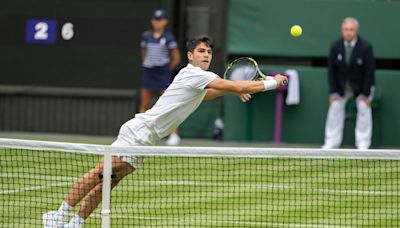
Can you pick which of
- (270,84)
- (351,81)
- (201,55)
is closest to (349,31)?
(351,81)

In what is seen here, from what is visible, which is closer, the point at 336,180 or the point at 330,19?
the point at 336,180

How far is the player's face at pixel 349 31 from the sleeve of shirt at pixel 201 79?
635 centimetres

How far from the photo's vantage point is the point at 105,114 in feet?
49.2

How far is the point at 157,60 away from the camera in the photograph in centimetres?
1436

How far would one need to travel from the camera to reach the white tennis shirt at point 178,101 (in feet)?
25.1

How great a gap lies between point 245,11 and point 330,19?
1.27m

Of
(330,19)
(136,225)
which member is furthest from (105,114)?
(136,225)

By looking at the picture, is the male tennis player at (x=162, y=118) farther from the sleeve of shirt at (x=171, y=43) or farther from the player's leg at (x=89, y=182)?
the sleeve of shirt at (x=171, y=43)

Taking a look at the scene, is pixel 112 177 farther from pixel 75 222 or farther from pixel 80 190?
pixel 75 222

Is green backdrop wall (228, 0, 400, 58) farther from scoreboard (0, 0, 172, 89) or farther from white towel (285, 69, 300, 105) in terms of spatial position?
scoreboard (0, 0, 172, 89)

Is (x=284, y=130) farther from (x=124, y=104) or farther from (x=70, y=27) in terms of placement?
(x=70, y=27)

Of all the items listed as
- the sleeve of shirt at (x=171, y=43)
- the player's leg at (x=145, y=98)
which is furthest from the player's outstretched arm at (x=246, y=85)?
the player's leg at (x=145, y=98)

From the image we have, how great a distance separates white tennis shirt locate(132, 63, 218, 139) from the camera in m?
7.66

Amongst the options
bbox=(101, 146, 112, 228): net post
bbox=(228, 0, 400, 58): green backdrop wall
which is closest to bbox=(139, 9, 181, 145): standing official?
bbox=(228, 0, 400, 58): green backdrop wall
